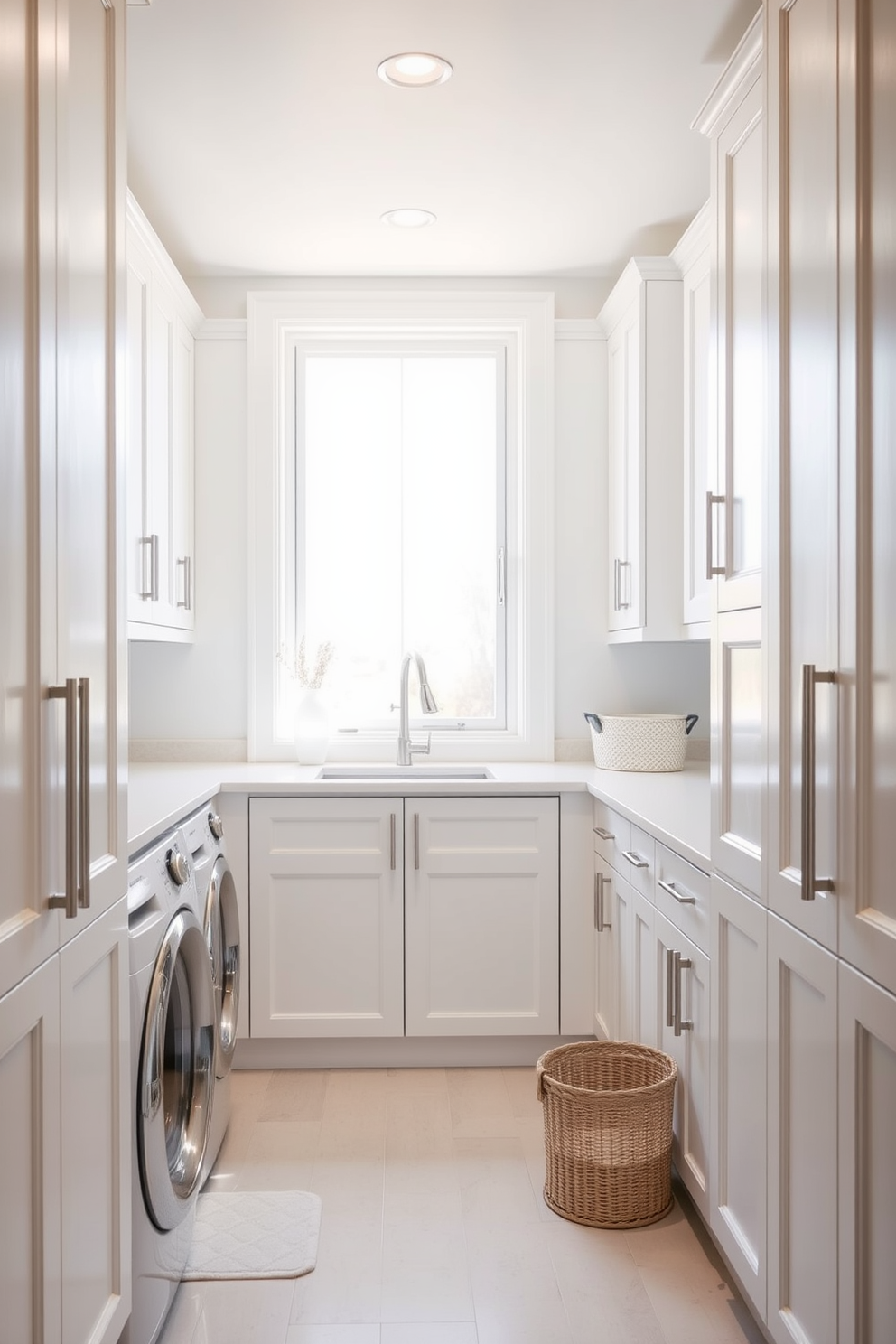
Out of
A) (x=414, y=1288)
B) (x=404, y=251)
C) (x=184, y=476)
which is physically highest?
(x=404, y=251)

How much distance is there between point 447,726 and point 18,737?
106 inches

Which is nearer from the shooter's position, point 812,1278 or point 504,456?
point 812,1278

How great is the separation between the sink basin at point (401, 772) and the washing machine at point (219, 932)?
0.63 meters

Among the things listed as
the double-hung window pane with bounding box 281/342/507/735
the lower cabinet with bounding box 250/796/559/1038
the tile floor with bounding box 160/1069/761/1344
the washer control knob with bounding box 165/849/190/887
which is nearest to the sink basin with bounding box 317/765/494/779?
the double-hung window pane with bounding box 281/342/507/735

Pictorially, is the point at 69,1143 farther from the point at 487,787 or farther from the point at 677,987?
the point at 487,787

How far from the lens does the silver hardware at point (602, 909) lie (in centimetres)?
306

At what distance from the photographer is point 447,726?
3.88m

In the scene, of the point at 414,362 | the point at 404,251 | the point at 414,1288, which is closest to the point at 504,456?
the point at 414,362

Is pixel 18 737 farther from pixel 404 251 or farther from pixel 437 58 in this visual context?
pixel 404 251

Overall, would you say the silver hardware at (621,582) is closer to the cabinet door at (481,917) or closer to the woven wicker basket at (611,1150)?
the cabinet door at (481,917)

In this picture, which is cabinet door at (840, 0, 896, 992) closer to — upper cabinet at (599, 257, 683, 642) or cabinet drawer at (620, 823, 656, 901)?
cabinet drawer at (620, 823, 656, 901)

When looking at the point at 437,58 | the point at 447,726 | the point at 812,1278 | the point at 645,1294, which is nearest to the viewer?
the point at 812,1278

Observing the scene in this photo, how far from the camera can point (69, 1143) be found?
142cm

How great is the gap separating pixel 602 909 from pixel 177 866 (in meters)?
1.36
